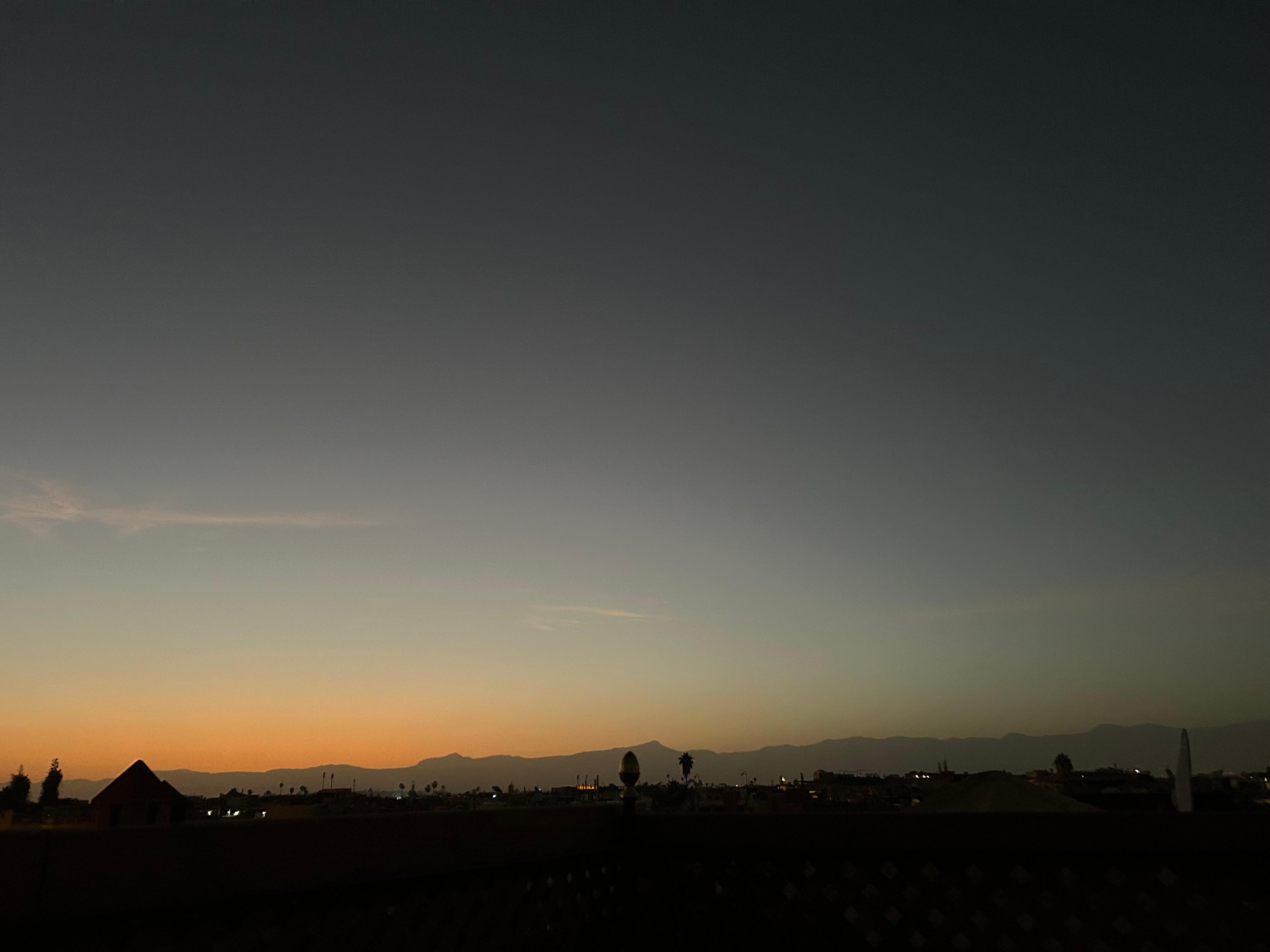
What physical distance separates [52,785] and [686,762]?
229ft

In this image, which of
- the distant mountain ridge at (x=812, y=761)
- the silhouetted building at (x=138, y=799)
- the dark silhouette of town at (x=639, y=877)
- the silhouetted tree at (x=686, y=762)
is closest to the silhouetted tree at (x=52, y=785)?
the distant mountain ridge at (x=812, y=761)

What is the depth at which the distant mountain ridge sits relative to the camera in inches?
982

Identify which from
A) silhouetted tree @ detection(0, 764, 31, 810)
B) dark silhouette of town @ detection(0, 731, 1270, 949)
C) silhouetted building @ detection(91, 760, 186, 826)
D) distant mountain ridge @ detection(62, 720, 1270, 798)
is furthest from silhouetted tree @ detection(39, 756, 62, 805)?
dark silhouette of town @ detection(0, 731, 1270, 949)

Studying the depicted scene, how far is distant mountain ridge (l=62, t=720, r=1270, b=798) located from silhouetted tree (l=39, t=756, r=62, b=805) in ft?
8.85

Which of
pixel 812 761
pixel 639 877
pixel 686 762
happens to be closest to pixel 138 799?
pixel 639 877

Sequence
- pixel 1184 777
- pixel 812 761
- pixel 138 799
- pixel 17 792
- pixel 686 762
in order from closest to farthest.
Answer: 1. pixel 1184 777
2. pixel 138 799
3. pixel 17 792
4. pixel 686 762
5. pixel 812 761

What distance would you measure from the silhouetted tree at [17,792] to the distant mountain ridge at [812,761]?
5.10m

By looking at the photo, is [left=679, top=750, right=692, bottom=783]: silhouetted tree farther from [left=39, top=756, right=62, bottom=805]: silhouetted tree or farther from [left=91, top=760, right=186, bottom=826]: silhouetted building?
[left=91, top=760, right=186, bottom=826]: silhouetted building

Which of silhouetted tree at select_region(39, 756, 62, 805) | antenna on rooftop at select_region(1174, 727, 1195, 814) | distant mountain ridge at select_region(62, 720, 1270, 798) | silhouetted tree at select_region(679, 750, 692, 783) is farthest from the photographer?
silhouetted tree at select_region(679, 750, 692, 783)

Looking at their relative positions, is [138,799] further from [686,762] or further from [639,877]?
[686,762]

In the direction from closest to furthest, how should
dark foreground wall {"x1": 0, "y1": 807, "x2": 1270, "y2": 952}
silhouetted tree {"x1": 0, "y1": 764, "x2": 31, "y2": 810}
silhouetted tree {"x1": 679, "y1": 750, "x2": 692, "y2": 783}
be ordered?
dark foreground wall {"x1": 0, "y1": 807, "x2": 1270, "y2": 952}, silhouetted tree {"x1": 0, "y1": 764, "x2": 31, "y2": 810}, silhouetted tree {"x1": 679, "y1": 750, "x2": 692, "y2": 783}

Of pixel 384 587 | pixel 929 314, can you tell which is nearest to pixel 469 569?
pixel 384 587

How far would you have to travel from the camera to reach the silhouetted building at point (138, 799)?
57.5 ft

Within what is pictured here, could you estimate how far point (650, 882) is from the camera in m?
3.11
